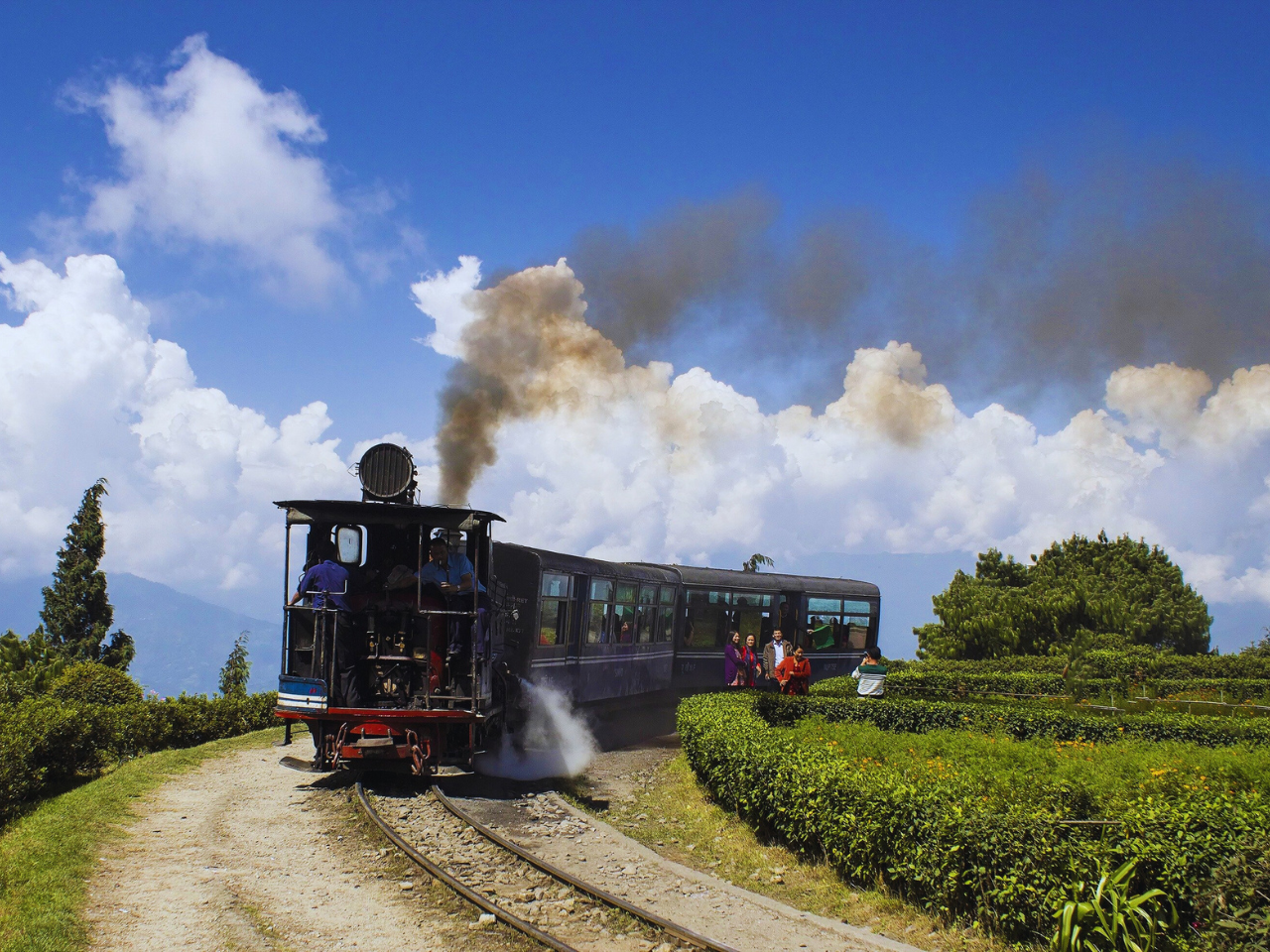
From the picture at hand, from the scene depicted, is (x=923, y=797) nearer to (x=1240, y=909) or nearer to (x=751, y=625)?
(x=1240, y=909)

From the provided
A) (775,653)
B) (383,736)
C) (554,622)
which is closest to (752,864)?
(383,736)

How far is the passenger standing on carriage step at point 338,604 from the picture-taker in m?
12.3

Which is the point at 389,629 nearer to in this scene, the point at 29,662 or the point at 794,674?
the point at 794,674

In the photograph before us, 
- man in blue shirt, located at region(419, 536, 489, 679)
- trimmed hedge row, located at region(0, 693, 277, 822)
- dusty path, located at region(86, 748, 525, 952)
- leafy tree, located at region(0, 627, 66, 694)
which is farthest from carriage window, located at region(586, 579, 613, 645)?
→ leafy tree, located at region(0, 627, 66, 694)

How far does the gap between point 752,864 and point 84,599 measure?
126 feet

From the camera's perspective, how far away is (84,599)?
39.5 metres

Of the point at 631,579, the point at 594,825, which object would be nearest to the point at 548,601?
the point at 631,579

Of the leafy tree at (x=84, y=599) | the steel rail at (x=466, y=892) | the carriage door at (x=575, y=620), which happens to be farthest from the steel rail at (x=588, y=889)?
the leafy tree at (x=84, y=599)

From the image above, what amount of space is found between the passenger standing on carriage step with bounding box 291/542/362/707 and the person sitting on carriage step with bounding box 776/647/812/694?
814 centimetres

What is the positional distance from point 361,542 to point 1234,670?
31.0 m

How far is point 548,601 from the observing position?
16516 millimetres

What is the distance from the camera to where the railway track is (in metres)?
7.36

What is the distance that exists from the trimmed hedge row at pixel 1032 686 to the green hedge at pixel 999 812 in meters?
10.3

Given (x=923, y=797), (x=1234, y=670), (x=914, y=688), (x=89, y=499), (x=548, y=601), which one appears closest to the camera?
(x=923, y=797)
